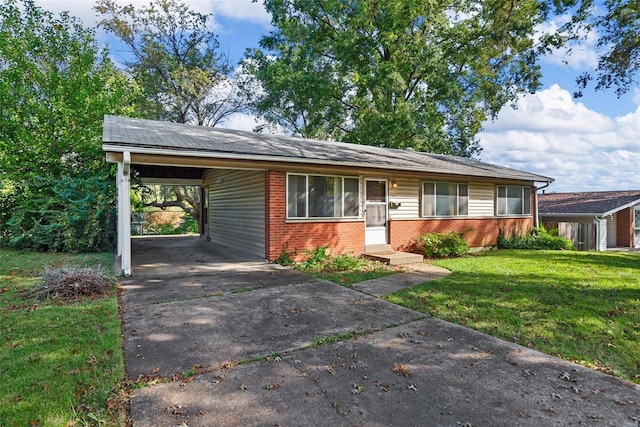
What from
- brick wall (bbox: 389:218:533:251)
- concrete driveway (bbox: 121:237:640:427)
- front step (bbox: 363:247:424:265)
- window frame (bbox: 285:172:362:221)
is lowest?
concrete driveway (bbox: 121:237:640:427)

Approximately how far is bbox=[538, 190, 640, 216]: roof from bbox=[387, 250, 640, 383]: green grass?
13.2 m

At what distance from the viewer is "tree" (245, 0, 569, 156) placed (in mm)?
19359

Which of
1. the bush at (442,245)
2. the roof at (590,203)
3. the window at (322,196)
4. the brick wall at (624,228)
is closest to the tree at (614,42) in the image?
the bush at (442,245)

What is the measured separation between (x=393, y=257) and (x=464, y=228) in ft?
14.6

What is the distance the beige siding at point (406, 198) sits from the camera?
11205 mm

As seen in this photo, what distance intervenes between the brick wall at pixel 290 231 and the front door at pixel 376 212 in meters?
0.66

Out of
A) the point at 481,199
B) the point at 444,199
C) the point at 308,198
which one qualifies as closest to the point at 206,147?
the point at 308,198

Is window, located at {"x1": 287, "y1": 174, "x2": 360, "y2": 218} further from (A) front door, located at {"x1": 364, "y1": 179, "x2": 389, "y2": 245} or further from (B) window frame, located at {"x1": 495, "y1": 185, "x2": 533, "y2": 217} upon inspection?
(B) window frame, located at {"x1": 495, "y1": 185, "x2": 533, "y2": 217}

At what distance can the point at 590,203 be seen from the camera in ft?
71.9

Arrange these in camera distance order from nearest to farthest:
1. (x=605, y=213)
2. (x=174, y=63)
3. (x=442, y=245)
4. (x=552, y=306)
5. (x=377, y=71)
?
(x=552, y=306), (x=442, y=245), (x=605, y=213), (x=377, y=71), (x=174, y=63)

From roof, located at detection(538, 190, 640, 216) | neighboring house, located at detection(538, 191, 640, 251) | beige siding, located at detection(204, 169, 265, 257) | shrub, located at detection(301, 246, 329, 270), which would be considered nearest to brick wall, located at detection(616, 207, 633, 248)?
neighboring house, located at detection(538, 191, 640, 251)

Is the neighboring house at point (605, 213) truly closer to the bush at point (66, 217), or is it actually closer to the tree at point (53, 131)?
the bush at point (66, 217)

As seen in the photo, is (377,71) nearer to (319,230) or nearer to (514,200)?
(514,200)

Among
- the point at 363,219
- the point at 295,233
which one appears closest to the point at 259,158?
the point at 295,233
